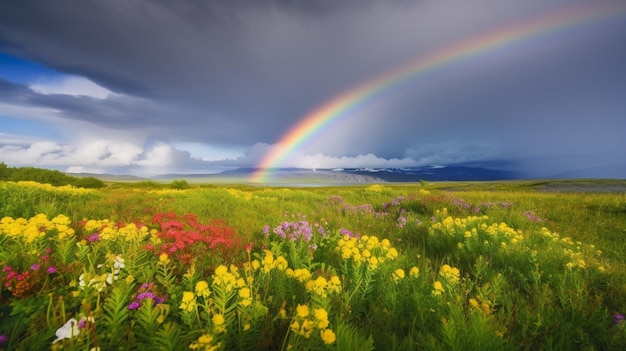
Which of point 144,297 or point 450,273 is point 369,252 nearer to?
point 450,273

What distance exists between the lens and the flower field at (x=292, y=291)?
75.9 inches

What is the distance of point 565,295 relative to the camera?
340 cm

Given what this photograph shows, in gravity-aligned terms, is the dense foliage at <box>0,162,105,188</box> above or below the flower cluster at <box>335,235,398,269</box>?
above

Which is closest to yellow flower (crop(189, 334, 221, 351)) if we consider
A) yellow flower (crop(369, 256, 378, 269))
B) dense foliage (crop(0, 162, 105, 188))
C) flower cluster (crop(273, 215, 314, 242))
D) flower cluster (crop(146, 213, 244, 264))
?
yellow flower (crop(369, 256, 378, 269))

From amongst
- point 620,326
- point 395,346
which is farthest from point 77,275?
point 620,326

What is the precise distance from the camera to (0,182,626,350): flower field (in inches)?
75.9

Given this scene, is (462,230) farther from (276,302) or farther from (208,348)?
(208,348)

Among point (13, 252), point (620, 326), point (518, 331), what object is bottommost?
point (518, 331)

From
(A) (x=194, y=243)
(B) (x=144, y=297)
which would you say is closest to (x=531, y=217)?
(A) (x=194, y=243)

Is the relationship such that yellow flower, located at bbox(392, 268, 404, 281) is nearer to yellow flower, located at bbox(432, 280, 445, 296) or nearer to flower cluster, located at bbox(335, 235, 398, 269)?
flower cluster, located at bbox(335, 235, 398, 269)

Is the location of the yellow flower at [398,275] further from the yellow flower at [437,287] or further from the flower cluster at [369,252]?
the yellow flower at [437,287]

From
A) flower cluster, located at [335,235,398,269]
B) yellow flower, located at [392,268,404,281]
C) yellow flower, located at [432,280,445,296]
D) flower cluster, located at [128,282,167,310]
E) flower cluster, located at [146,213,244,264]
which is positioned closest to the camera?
flower cluster, located at [128,282,167,310]

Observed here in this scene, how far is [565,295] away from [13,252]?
6347 mm

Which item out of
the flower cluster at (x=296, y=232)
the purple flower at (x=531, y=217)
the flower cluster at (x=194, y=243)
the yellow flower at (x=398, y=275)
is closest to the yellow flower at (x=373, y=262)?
the yellow flower at (x=398, y=275)
